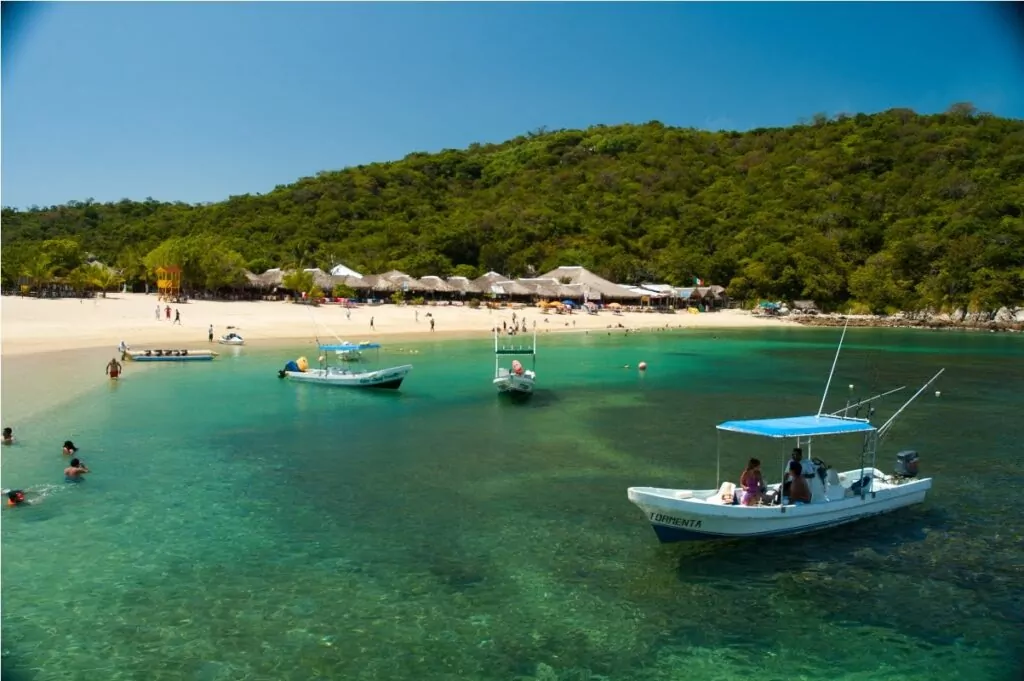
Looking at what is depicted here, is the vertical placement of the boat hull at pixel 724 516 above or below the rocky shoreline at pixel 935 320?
below

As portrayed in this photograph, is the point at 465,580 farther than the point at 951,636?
Yes

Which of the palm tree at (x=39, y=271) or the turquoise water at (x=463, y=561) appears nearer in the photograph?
the turquoise water at (x=463, y=561)

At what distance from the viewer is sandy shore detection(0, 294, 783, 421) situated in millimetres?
27623

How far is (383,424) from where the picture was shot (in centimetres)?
2145

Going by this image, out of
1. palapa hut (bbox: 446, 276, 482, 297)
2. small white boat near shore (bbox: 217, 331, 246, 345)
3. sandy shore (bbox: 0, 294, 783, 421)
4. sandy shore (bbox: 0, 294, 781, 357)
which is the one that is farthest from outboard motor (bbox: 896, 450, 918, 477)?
palapa hut (bbox: 446, 276, 482, 297)

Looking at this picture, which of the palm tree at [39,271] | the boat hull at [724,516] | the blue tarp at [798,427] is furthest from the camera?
the palm tree at [39,271]

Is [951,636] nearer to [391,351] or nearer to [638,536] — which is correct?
[638,536]

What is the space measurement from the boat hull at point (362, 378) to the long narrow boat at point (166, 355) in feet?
31.8

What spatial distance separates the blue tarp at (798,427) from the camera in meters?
12.2

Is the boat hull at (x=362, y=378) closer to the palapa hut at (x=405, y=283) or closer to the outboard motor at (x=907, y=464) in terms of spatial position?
the outboard motor at (x=907, y=464)

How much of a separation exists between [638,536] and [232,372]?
2426 centimetres

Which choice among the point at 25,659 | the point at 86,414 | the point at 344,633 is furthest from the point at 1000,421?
the point at 86,414

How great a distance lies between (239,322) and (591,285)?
128 ft

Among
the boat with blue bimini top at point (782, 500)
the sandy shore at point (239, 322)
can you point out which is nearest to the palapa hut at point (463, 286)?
the sandy shore at point (239, 322)
